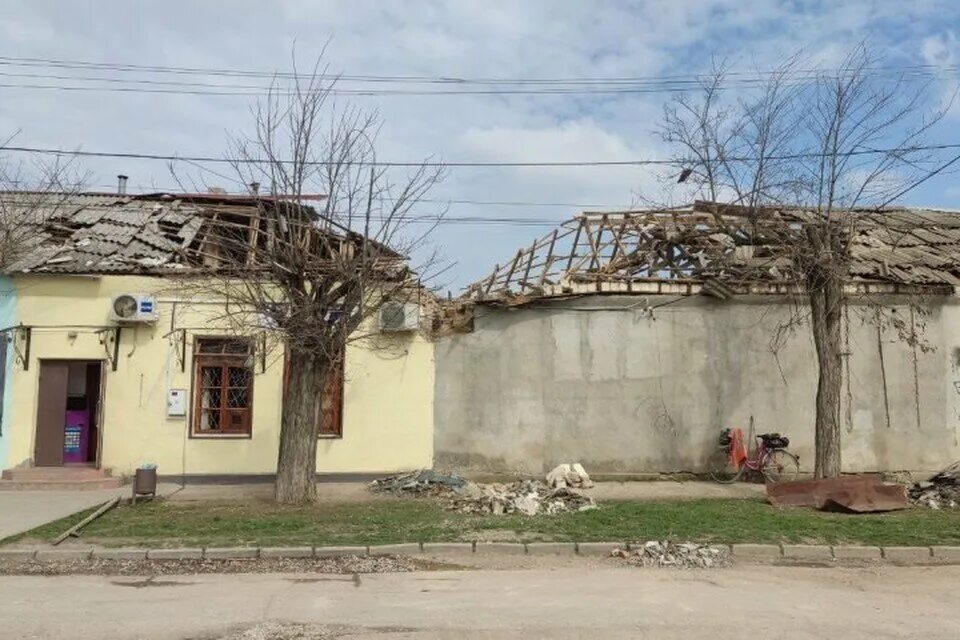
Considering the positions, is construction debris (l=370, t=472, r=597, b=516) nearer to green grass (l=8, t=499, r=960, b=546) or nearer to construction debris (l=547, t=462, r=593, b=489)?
construction debris (l=547, t=462, r=593, b=489)

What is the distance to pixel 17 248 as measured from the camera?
14.8 meters

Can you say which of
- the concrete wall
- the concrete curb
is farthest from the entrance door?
the concrete wall

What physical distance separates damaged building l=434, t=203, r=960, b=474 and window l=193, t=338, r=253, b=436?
388 cm

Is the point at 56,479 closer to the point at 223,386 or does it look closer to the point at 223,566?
the point at 223,386

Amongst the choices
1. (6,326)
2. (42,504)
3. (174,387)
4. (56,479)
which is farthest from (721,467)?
(6,326)

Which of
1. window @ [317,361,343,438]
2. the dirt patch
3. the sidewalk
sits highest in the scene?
window @ [317,361,343,438]

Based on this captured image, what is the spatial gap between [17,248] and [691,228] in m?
13.5

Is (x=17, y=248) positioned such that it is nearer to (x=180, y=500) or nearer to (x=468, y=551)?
(x=180, y=500)

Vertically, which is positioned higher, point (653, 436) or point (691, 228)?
point (691, 228)

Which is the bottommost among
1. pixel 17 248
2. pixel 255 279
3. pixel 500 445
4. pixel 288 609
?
pixel 288 609

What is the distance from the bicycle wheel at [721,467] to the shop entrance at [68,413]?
12108 mm

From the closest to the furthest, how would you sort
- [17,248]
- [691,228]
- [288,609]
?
1. [288,609]
2. [17,248]
3. [691,228]

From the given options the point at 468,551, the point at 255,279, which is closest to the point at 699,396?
the point at 468,551

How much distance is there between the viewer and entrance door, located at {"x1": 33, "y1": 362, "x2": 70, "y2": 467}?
1482 cm
